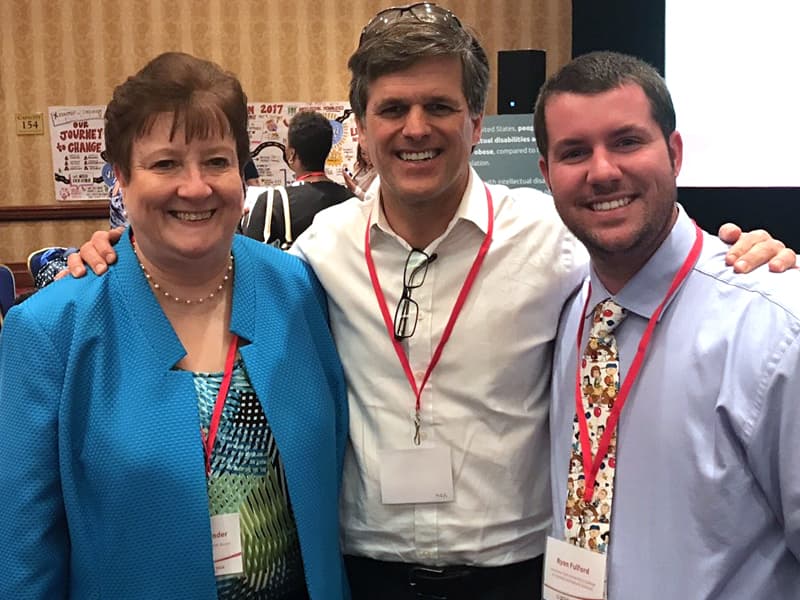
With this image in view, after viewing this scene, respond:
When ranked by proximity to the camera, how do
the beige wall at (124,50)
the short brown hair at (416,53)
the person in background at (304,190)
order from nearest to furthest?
the short brown hair at (416,53), the person in background at (304,190), the beige wall at (124,50)

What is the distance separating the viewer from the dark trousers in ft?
6.05

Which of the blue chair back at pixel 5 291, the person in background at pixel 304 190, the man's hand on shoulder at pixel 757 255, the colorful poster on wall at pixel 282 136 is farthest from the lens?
the colorful poster on wall at pixel 282 136

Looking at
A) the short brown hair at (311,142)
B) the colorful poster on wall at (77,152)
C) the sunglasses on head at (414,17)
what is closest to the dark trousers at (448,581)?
the sunglasses on head at (414,17)

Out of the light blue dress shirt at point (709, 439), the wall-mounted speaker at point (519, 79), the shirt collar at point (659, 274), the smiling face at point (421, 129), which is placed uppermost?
the wall-mounted speaker at point (519, 79)

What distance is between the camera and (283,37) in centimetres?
689

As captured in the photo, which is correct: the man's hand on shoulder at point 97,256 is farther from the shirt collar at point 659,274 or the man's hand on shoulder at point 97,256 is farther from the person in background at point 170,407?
the shirt collar at point 659,274

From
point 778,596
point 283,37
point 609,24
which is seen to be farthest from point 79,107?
point 778,596

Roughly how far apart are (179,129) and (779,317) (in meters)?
1.16

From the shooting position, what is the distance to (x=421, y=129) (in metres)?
Result: 1.82

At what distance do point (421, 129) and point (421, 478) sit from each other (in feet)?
2.58

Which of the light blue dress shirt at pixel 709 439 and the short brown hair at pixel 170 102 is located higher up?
the short brown hair at pixel 170 102

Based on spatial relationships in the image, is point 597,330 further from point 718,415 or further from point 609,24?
point 609,24

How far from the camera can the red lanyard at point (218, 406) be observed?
1.62m

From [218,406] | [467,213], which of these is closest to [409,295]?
[467,213]
